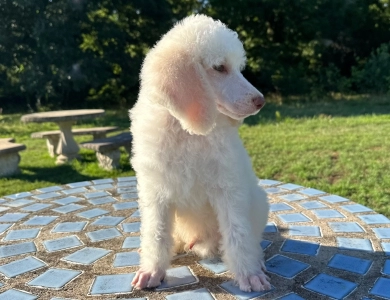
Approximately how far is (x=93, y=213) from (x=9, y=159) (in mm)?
2968

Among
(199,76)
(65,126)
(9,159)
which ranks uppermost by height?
(199,76)

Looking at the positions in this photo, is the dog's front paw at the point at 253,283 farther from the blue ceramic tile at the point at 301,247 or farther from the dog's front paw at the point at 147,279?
the blue ceramic tile at the point at 301,247

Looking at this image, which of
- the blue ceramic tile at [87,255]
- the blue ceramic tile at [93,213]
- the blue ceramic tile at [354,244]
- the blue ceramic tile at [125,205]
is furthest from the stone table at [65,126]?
the blue ceramic tile at [354,244]

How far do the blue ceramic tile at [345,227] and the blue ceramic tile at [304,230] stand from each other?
0.13m

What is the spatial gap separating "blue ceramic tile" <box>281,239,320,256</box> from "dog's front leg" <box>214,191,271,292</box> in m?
0.53

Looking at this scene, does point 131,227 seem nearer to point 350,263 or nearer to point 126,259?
point 126,259

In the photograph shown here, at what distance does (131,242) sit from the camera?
3090mm

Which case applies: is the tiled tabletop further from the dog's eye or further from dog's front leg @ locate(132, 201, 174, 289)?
the dog's eye

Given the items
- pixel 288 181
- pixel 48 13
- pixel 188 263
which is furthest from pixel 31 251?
pixel 48 13

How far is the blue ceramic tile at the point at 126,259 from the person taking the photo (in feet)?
9.04

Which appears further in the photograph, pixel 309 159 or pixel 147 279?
pixel 309 159

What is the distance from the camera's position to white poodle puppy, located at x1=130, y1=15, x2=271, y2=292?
2057 millimetres

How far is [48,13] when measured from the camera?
12.6m

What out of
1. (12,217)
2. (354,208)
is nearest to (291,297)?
(354,208)
